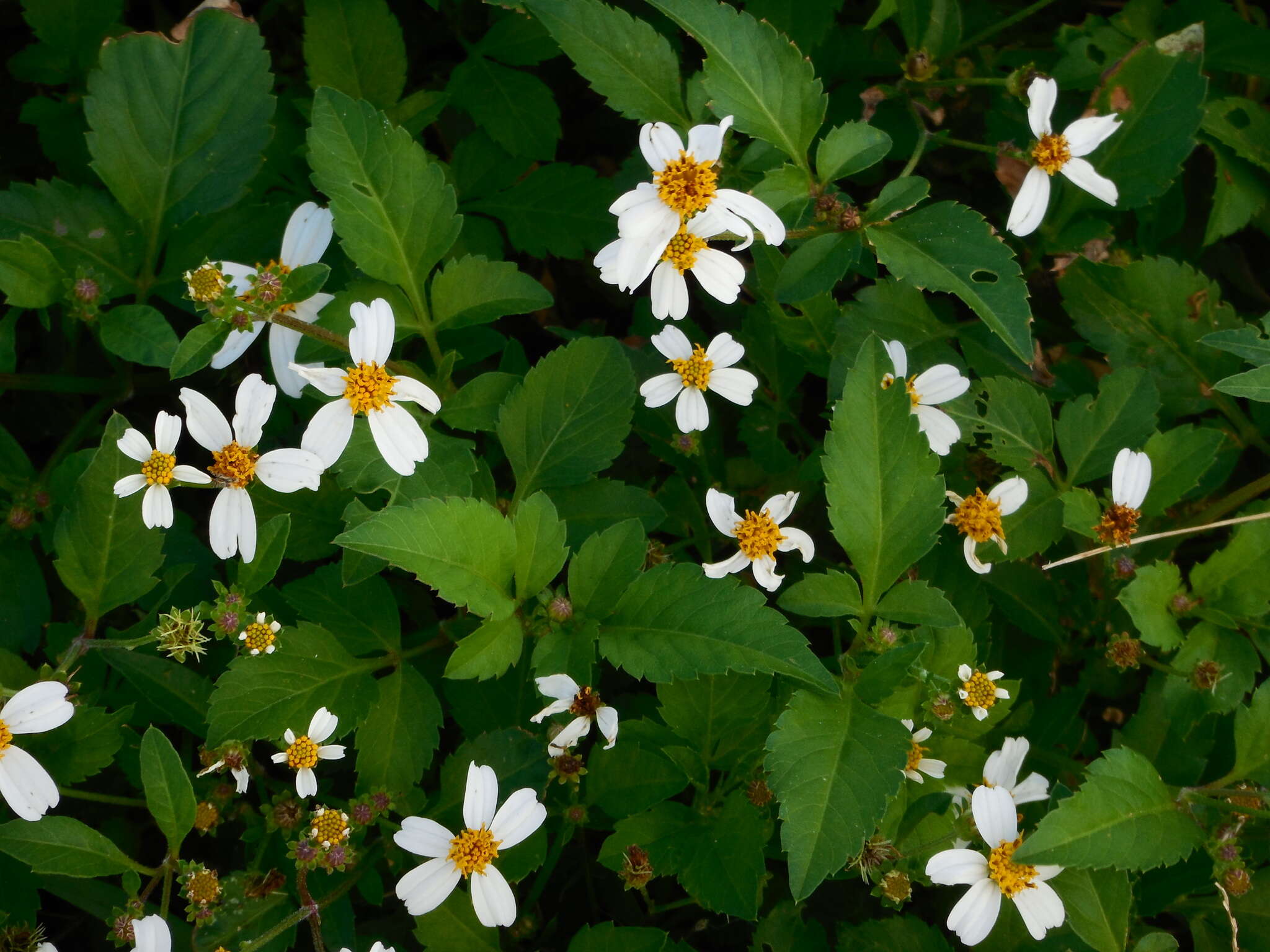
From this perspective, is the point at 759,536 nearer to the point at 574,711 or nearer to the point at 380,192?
the point at 574,711

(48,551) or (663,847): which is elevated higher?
Answer: (48,551)

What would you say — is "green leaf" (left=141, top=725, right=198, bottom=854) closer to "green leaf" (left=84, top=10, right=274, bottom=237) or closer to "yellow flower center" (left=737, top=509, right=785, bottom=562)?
"green leaf" (left=84, top=10, right=274, bottom=237)

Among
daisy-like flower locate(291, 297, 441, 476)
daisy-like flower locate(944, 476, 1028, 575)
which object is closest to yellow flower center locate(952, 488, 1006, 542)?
daisy-like flower locate(944, 476, 1028, 575)

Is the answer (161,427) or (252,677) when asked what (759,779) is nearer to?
(252,677)

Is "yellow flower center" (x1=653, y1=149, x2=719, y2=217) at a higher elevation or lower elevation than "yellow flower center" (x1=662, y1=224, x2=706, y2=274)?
higher

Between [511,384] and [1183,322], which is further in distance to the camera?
[1183,322]

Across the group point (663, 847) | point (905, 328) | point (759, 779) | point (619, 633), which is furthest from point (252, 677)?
point (905, 328)

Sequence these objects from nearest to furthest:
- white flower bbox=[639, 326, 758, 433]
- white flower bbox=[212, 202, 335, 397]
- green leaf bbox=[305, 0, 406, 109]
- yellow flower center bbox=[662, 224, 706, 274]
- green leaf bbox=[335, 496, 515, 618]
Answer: green leaf bbox=[335, 496, 515, 618]
yellow flower center bbox=[662, 224, 706, 274]
white flower bbox=[212, 202, 335, 397]
white flower bbox=[639, 326, 758, 433]
green leaf bbox=[305, 0, 406, 109]
